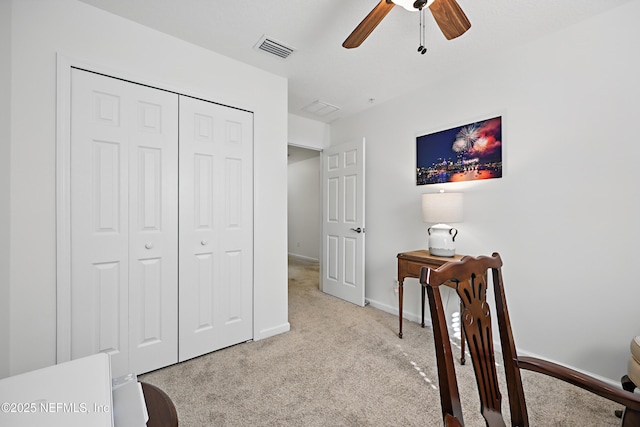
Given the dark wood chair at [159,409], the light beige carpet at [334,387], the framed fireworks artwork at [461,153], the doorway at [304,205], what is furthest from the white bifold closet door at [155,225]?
the doorway at [304,205]

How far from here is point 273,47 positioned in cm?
230

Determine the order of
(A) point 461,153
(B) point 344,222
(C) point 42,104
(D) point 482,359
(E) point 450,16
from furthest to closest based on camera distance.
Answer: (B) point 344,222
(A) point 461,153
(C) point 42,104
(E) point 450,16
(D) point 482,359

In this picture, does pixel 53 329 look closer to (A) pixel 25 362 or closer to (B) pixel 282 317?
(A) pixel 25 362

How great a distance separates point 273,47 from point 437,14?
128 cm

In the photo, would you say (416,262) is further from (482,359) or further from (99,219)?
(99,219)

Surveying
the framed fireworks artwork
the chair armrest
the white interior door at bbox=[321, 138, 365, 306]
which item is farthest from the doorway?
the chair armrest

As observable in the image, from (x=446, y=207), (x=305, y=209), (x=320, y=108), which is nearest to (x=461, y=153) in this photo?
(x=446, y=207)

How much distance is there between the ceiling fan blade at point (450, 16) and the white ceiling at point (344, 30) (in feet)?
1.11

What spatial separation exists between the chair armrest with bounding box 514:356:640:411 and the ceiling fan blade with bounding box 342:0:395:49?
1.69 metres

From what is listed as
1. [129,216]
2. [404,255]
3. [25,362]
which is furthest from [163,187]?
[404,255]

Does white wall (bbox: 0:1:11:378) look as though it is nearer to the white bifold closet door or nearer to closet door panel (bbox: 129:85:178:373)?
the white bifold closet door

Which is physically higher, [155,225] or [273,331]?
[155,225]

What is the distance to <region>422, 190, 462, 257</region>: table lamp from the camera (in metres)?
2.46

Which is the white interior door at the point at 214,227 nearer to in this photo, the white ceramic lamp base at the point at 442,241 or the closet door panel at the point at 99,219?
the closet door panel at the point at 99,219
